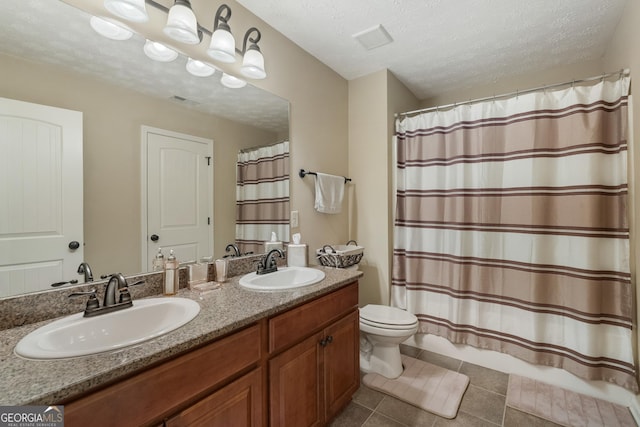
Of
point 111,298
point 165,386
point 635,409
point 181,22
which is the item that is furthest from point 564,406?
point 181,22

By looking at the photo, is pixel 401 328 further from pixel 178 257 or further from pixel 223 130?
pixel 223 130

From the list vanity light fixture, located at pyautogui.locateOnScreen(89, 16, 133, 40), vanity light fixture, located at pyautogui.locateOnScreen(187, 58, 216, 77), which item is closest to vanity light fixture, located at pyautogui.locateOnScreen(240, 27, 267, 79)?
vanity light fixture, located at pyautogui.locateOnScreen(187, 58, 216, 77)

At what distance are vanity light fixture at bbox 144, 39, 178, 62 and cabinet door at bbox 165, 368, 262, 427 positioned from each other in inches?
57.0

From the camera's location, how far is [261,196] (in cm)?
179

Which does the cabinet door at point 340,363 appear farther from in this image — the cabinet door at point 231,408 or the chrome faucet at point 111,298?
the chrome faucet at point 111,298

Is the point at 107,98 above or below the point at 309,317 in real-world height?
above

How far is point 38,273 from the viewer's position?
39.6 inches

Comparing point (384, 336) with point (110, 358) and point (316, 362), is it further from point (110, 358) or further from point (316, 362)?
point (110, 358)

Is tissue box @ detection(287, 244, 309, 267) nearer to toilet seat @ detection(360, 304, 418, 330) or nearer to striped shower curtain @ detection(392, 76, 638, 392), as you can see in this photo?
toilet seat @ detection(360, 304, 418, 330)

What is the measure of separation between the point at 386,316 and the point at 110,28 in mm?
2203

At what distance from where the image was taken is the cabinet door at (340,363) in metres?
1.41

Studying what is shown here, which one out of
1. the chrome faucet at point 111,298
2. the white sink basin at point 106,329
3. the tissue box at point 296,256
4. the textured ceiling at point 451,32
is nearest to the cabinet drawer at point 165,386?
the white sink basin at point 106,329

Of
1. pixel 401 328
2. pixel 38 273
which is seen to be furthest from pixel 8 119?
pixel 401 328

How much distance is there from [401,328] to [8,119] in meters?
2.12
